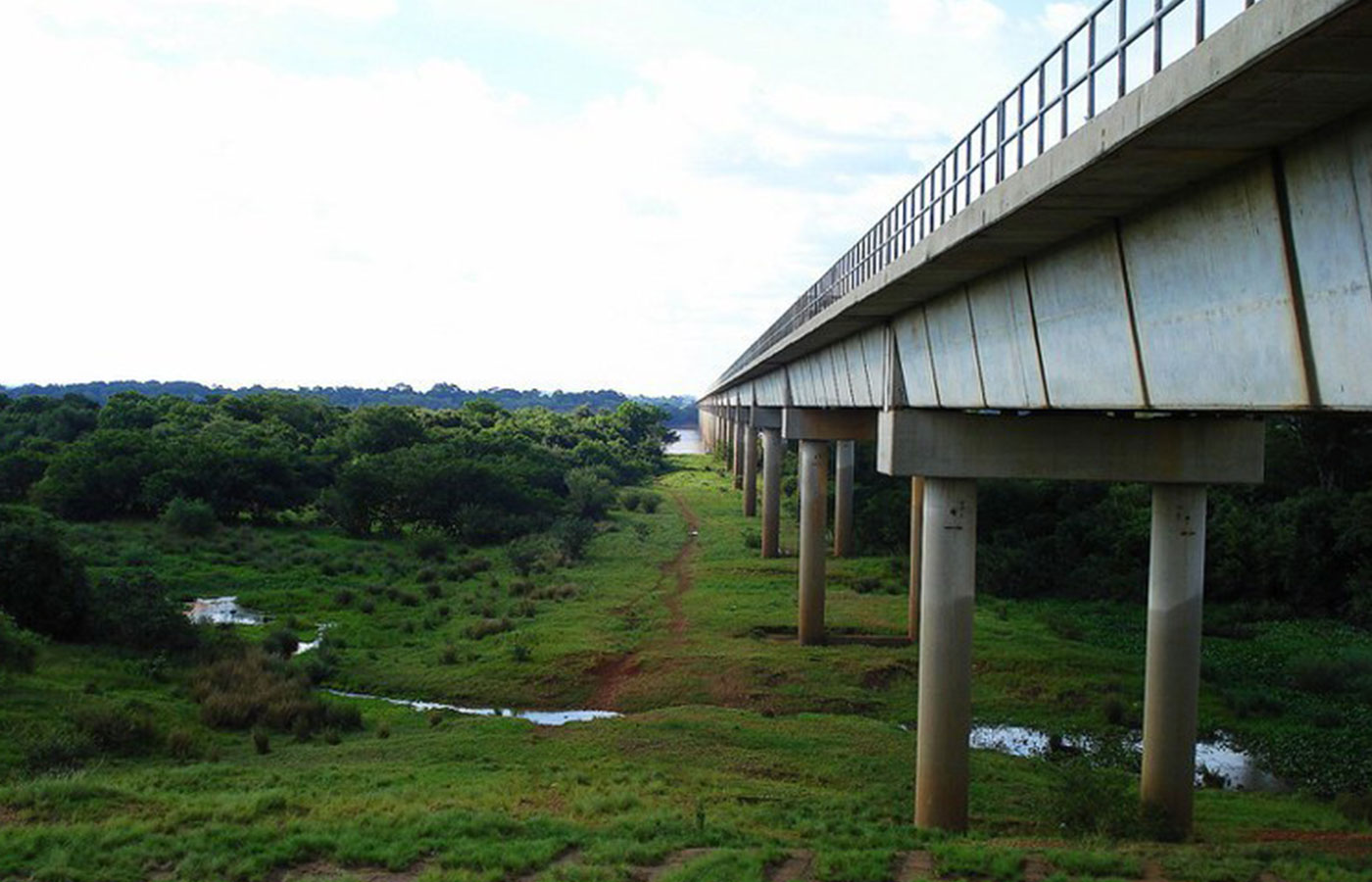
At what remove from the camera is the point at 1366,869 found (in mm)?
13438

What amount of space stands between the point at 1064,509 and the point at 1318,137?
41.7 m

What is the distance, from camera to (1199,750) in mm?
22391

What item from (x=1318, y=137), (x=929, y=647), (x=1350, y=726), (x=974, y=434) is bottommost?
(x=1350, y=726)

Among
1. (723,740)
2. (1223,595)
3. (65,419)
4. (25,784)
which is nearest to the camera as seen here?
(25,784)

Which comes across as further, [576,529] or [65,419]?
[65,419]

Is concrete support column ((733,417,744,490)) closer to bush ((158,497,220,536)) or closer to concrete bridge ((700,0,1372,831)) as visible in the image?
bush ((158,497,220,536))

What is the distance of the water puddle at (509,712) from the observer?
24.3m

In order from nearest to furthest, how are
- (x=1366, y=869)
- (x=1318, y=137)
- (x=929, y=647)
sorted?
(x=1318, y=137), (x=1366, y=869), (x=929, y=647)

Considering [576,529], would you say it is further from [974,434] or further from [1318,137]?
[1318,137]

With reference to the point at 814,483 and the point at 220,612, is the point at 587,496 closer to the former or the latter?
the point at 220,612

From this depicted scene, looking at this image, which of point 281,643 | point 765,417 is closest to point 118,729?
point 281,643

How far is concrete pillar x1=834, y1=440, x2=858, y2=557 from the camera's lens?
48625mm

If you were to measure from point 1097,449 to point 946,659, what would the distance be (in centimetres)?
411

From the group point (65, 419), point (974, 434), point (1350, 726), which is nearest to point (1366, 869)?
point (974, 434)
